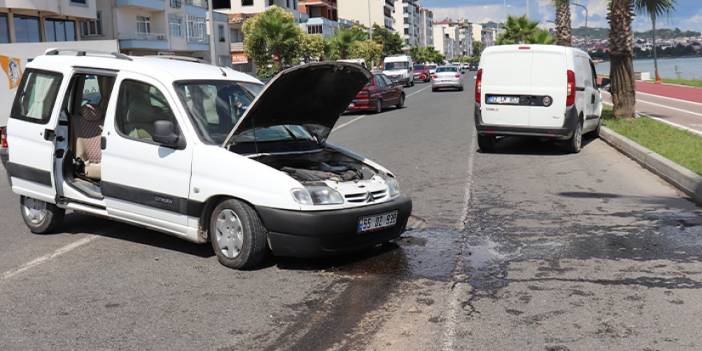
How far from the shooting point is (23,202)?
26.4 feet

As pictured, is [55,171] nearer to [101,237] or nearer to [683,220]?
[101,237]

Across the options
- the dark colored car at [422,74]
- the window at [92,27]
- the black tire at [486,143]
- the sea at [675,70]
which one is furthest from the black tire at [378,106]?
the dark colored car at [422,74]

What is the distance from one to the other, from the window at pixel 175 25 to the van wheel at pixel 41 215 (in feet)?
165

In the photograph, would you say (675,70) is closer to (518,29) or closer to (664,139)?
(518,29)

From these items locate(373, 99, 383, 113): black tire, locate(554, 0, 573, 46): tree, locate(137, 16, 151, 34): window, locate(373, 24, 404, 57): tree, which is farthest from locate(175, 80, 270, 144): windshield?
locate(373, 24, 404, 57): tree

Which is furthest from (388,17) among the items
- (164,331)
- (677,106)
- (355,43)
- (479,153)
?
(164,331)

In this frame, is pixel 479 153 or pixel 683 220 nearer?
pixel 683 220

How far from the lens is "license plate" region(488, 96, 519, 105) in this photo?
14.1 metres

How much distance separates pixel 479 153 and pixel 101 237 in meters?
8.71

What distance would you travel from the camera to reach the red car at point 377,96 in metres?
25.7

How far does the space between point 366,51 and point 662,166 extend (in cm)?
7276

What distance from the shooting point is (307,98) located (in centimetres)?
700

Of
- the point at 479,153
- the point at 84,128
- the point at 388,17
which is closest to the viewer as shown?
the point at 84,128

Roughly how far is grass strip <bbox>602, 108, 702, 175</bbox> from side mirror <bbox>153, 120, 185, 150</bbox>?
24.0 feet
